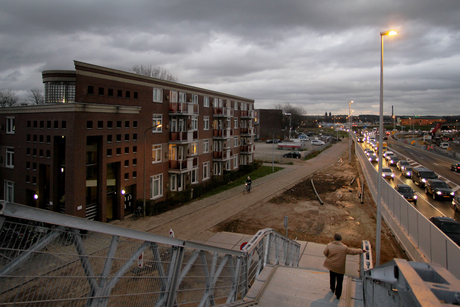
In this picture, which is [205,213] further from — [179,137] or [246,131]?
[246,131]

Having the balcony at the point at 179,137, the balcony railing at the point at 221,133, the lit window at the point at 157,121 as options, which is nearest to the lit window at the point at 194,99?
the balcony at the point at 179,137

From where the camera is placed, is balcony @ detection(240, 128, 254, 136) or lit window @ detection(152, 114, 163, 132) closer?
lit window @ detection(152, 114, 163, 132)

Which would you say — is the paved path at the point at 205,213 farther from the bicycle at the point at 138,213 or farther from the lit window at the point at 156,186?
the lit window at the point at 156,186

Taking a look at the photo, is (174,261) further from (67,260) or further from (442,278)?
(442,278)

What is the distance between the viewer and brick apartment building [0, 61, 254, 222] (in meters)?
18.6

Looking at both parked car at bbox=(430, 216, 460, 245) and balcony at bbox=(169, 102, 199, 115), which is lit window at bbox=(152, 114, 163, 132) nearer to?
balcony at bbox=(169, 102, 199, 115)

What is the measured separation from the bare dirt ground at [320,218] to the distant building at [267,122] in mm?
75349

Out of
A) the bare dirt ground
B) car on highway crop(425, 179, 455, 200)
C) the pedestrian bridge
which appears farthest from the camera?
car on highway crop(425, 179, 455, 200)

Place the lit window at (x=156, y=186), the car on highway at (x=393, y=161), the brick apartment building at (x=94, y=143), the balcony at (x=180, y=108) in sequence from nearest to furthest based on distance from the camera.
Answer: the brick apartment building at (x=94, y=143) < the lit window at (x=156, y=186) < the balcony at (x=180, y=108) < the car on highway at (x=393, y=161)

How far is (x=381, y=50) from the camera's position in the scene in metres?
14.9

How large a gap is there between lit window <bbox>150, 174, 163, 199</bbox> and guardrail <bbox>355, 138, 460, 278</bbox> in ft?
60.1

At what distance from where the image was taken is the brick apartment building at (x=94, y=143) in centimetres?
1856

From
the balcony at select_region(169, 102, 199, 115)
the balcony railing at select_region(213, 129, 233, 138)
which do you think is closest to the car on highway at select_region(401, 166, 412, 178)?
the balcony railing at select_region(213, 129, 233, 138)

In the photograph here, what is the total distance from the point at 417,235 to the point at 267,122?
9607cm
